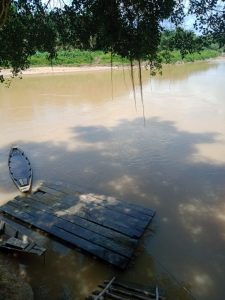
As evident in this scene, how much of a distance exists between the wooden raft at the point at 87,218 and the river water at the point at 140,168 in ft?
0.91

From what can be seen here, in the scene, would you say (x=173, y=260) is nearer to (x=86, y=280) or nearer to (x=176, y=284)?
(x=176, y=284)

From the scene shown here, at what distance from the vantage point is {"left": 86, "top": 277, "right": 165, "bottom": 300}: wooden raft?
5.80 meters

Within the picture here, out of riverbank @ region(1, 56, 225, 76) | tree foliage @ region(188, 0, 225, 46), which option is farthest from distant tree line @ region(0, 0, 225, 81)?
riverbank @ region(1, 56, 225, 76)

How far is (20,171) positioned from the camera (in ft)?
37.1

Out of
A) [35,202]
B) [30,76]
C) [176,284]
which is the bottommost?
[176,284]

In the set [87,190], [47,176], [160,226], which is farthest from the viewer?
[47,176]

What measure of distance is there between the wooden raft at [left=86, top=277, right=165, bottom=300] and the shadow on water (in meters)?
0.39

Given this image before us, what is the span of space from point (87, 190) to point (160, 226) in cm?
271

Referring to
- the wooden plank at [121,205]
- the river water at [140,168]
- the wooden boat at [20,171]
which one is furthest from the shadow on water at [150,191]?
the wooden plank at [121,205]

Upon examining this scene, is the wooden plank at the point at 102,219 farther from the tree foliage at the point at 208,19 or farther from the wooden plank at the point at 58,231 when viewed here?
the tree foliage at the point at 208,19

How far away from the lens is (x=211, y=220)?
8727 mm

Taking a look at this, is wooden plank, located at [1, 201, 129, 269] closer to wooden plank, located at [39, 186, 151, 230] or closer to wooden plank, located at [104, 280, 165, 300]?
wooden plank, located at [104, 280, 165, 300]

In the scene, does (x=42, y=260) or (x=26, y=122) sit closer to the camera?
(x=42, y=260)

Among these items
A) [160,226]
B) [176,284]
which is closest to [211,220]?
[160,226]
